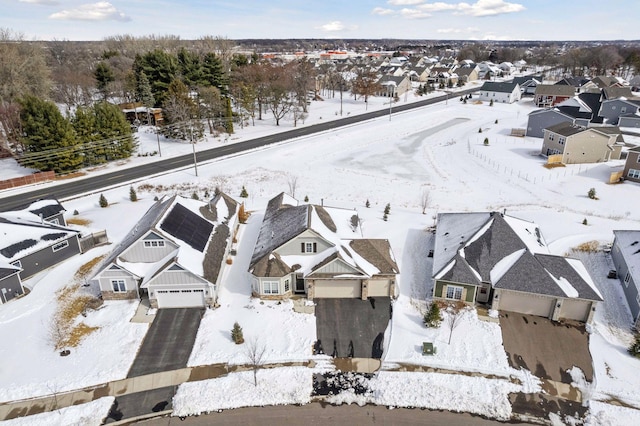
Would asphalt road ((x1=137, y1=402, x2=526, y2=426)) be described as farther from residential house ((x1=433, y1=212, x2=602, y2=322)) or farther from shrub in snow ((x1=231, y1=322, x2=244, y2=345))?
residential house ((x1=433, y1=212, x2=602, y2=322))

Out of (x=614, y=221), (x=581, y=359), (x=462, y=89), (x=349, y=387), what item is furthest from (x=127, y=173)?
(x=462, y=89)

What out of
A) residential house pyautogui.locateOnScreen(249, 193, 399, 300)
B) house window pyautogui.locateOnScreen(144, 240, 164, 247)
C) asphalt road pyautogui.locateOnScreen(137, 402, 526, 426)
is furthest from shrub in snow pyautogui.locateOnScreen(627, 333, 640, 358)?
house window pyautogui.locateOnScreen(144, 240, 164, 247)

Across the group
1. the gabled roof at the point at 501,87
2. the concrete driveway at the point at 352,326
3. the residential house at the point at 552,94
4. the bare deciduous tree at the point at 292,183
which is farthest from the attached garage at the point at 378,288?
the gabled roof at the point at 501,87

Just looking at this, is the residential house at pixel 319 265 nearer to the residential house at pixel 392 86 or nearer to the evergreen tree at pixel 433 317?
the evergreen tree at pixel 433 317

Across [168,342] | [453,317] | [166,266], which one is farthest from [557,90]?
[168,342]

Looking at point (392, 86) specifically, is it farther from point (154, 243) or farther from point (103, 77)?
point (154, 243)

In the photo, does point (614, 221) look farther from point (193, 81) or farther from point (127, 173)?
point (193, 81)
